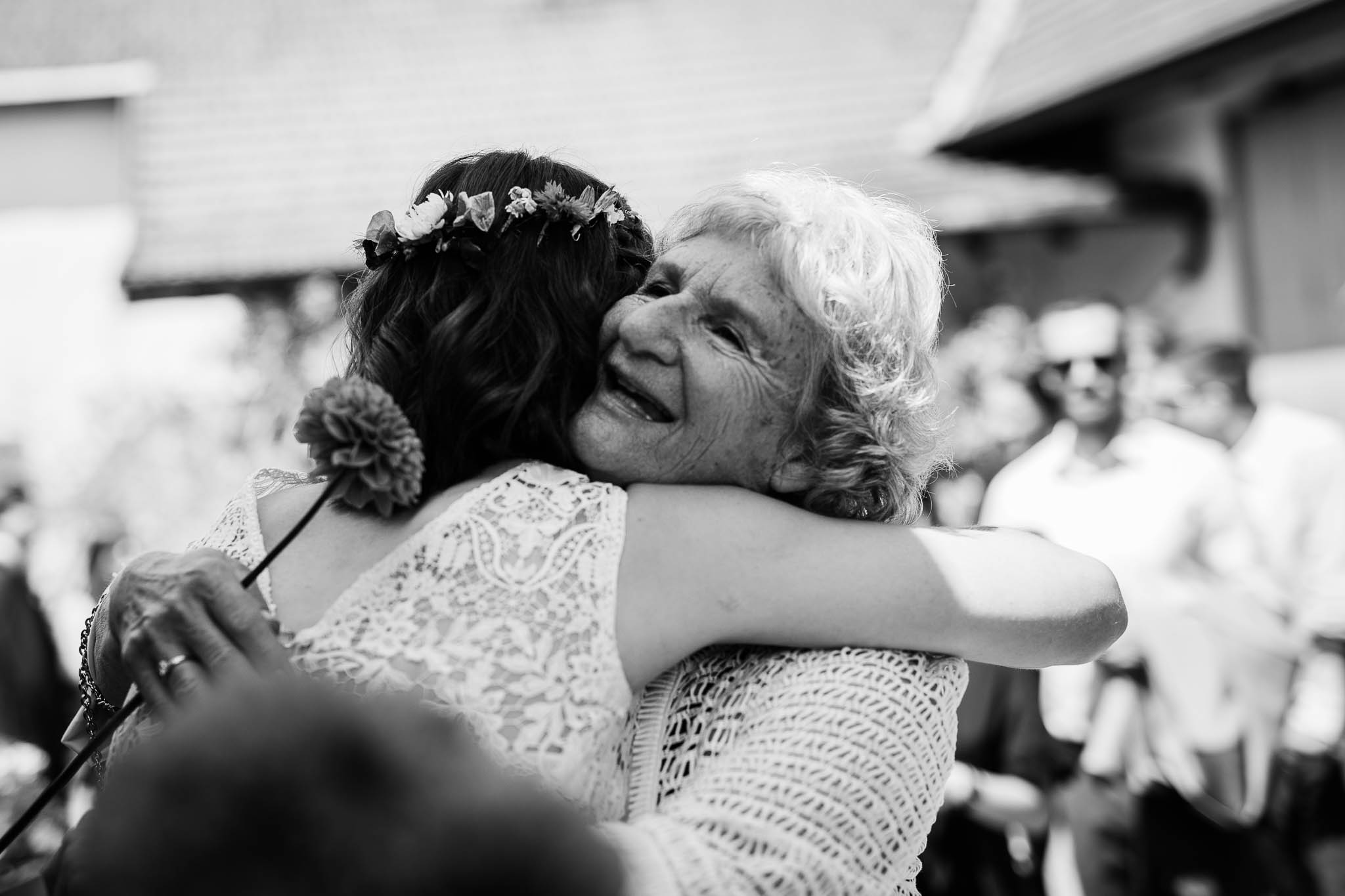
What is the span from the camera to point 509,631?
5.09 ft

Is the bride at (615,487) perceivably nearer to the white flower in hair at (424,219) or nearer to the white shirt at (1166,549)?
the white flower in hair at (424,219)

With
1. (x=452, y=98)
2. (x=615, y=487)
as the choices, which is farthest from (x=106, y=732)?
(x=452, y=98)

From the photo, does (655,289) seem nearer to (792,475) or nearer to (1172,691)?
(792,475)

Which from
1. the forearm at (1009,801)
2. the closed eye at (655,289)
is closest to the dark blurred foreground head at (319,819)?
the closed eye at (655,289)

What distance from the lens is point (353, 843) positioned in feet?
2.63

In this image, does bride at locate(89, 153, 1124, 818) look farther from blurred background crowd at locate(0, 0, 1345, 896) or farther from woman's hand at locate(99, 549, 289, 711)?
blurred background crowd at locate(0, 0, 1345, 896)

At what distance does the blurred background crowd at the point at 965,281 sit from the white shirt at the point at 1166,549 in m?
0.01

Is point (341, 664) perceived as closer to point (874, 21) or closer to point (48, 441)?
point (48, 441)

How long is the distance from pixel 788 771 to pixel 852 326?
2.36 feet

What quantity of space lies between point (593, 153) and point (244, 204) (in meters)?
3.61

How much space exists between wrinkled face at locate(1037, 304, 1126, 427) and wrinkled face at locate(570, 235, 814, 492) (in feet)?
11.9

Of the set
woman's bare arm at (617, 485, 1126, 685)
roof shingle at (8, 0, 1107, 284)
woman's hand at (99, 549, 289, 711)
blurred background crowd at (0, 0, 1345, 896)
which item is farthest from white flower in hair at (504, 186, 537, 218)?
roof shingle at (8, 0, 1107, 284)

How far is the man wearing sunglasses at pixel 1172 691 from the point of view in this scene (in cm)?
471

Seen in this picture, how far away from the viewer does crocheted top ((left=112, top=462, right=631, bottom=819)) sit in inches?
59.6
